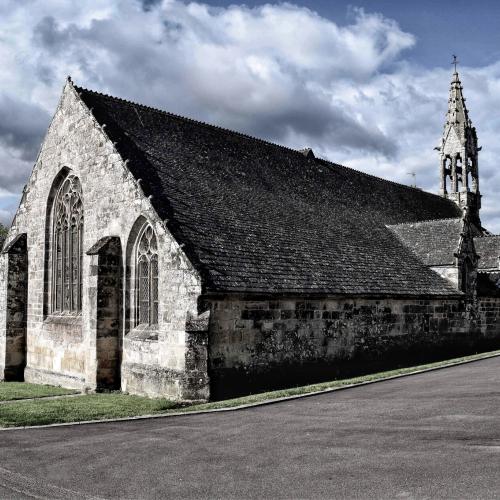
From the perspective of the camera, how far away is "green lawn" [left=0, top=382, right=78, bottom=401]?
16.6 m

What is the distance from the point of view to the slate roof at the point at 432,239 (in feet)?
78.0

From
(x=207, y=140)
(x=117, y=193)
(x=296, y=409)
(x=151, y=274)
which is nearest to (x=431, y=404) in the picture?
(x=296, y=409)

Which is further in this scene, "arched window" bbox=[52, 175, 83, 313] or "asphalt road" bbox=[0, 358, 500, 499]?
"arched window" bbox=[52, 175, 83, 313]

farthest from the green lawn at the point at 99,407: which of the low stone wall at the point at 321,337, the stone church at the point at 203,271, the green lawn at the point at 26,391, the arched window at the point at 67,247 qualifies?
the arched window at the point at 67,247

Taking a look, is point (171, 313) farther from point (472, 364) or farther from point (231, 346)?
point (472, 364)

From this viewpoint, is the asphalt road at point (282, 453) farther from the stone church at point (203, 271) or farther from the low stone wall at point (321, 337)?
the stone church at point (203, 271)

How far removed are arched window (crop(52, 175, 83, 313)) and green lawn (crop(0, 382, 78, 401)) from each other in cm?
257

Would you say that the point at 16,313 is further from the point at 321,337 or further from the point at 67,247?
the point at 321,337

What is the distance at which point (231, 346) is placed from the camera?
15031 mm

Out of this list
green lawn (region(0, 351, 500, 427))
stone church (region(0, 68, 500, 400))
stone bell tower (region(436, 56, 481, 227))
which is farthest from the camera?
stone bell tower (region(436, 56, 481, 227))

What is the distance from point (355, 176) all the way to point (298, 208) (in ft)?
26.6

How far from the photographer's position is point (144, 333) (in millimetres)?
16156

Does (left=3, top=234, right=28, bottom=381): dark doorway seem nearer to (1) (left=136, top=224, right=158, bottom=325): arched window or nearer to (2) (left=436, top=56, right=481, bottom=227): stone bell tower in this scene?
(1) (left=136, top=224, right=158, bottom=325): arched window

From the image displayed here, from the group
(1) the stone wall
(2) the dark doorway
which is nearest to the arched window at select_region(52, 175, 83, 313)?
(1) the stone wall
